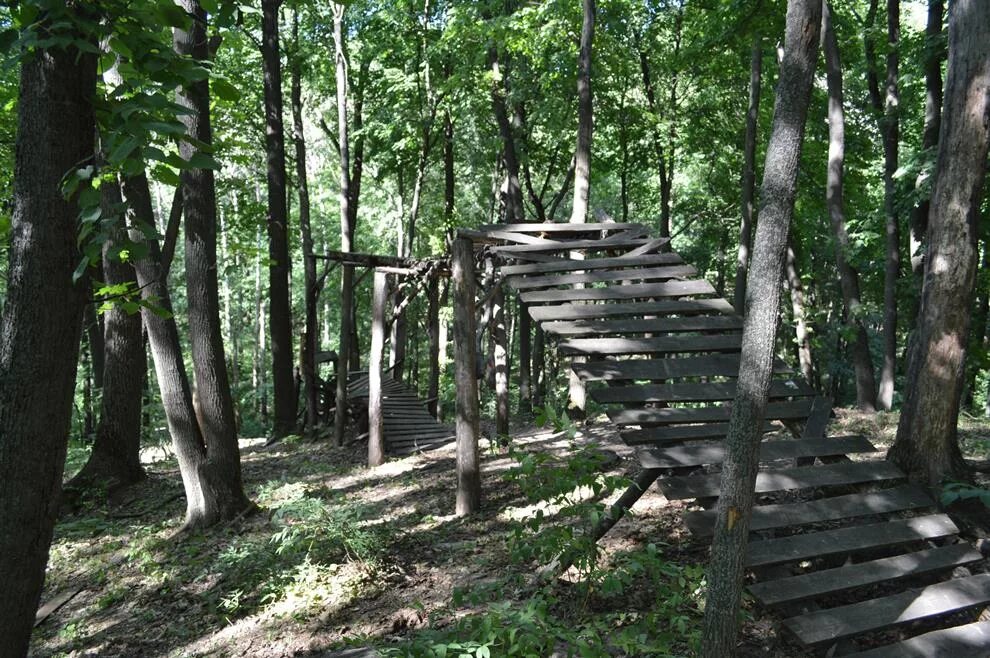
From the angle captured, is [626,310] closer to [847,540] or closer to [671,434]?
[671,434]

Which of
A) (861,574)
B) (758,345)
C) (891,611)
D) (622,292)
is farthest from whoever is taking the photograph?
(622,292)

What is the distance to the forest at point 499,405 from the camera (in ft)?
7.06

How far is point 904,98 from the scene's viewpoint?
15.4 m

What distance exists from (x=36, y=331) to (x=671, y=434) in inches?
179

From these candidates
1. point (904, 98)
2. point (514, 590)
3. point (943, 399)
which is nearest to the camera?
point (514, 590)

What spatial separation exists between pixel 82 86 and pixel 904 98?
17.9 meters

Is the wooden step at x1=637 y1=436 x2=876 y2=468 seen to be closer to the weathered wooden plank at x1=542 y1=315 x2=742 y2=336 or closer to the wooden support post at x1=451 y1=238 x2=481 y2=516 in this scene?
the weathered wooden plank at x1=542 y1=315 x2=742 y2=336

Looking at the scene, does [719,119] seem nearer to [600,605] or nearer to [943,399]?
[943,399]

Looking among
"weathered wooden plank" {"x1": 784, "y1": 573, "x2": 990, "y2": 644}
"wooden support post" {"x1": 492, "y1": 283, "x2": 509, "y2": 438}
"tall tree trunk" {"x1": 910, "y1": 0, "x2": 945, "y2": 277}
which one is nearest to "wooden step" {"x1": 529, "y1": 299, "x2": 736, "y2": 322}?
"weathered wooden plank" {"x1": 784, "y1": 573, "x2": 990, "y2": 644}

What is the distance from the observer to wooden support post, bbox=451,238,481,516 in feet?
24.7

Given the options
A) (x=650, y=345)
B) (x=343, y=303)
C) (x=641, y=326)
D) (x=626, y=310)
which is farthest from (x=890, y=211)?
(x=343, y=303)

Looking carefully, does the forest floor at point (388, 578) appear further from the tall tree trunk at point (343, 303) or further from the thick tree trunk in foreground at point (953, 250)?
the tall tree trunk at point (343, 303)

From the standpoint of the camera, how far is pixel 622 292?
691cm

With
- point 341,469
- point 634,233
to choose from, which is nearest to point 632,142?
point 634,233
